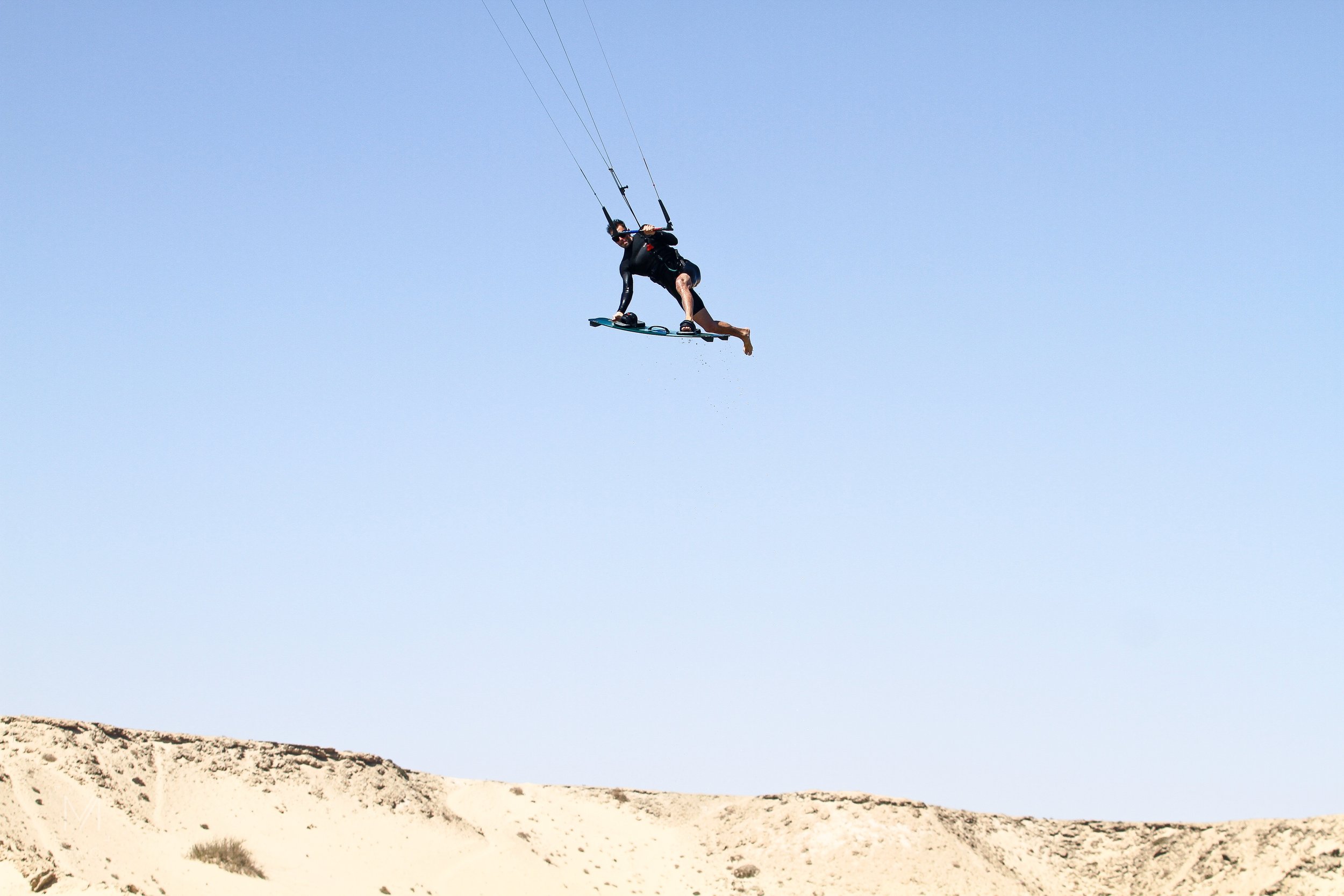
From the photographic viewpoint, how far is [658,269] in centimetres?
2394

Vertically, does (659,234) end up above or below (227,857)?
above

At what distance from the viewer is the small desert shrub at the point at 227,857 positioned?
3244 cm

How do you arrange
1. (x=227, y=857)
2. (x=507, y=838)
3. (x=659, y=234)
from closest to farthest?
1. (x=659, y=234)
2. (x=227, y=857)
3. (x=507, y=838)

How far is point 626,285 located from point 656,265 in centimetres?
77

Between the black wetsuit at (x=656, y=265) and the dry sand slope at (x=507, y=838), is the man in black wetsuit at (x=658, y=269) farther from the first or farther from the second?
the dry sand slope at (x=507, y=838)

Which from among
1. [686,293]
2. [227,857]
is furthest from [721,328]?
[227,857]

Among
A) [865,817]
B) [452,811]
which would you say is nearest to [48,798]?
[452,811]

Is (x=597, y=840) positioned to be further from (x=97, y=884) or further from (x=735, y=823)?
(x=97, y=884)

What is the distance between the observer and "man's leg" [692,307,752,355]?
24359 millimetres

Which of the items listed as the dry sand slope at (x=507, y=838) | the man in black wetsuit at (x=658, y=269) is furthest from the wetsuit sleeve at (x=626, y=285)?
the dry sand slope at (x=507, y=838)

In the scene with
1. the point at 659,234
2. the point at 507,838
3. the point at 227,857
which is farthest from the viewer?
the point at 507,838

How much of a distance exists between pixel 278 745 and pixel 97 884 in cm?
1381

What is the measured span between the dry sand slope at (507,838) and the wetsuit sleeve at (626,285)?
55.8 ft

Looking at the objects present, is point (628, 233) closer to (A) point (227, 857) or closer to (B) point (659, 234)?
(B) point (659, 234)
